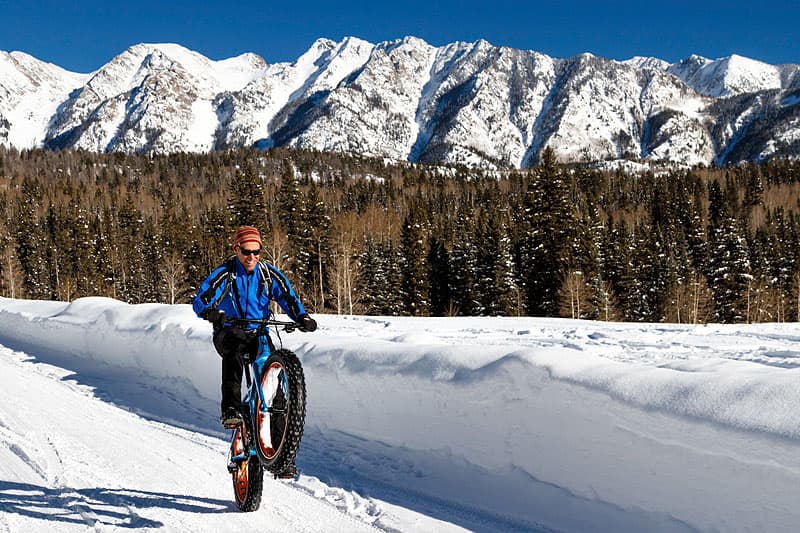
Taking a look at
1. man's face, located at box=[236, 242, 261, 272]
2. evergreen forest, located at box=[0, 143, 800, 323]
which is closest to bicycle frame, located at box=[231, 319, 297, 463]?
man's face, located at box=[236, 242, 261, 272]

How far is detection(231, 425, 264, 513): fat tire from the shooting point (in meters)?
5.14

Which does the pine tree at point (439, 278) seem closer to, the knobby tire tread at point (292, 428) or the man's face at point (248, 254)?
the man's face at point (248, 254)

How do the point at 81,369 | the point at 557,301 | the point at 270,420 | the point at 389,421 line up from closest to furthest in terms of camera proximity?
the point at 270,420 → the point at 389,421 → the point at 81,369 → the point at 557,301

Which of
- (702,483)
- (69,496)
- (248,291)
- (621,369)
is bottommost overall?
(69,496)

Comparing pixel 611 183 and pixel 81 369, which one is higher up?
pixel 611 183

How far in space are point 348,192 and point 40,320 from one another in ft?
481

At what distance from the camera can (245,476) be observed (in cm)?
521

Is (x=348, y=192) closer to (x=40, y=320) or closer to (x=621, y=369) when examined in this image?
(x=40, y=320)

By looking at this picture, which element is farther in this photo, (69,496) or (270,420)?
(69,496)

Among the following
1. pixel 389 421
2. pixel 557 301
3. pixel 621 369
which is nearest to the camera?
pixel 621 369

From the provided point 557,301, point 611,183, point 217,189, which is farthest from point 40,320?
point 217,189

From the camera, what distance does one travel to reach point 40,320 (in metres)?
16.9

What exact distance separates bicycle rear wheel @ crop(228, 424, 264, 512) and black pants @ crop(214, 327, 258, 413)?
273 mm

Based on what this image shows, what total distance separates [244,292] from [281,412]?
1.21 meters
